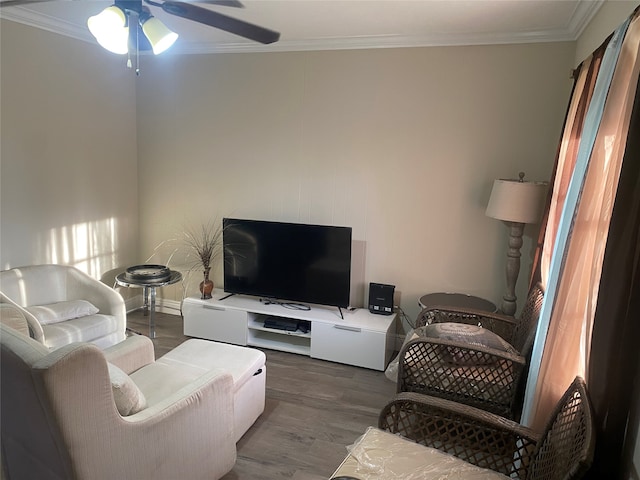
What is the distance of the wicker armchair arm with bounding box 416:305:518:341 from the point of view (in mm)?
2953

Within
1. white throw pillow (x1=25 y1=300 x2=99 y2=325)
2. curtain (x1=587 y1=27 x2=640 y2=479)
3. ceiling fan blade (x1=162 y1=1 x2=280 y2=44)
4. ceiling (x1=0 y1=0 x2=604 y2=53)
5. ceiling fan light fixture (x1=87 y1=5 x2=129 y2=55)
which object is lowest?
white throw pillow (x1=25 y1=300 x2=99 y2=325)

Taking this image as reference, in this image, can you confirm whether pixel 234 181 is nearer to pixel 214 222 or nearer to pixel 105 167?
pixel 214 222

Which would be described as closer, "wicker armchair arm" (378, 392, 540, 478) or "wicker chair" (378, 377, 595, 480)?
"wicker chair" (378, 377, 595, 480)

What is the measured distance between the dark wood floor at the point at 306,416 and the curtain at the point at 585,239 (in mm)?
1129

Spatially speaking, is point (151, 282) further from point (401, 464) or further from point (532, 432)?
point (532, 432)

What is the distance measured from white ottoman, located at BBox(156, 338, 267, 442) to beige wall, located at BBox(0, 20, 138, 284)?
177 cm

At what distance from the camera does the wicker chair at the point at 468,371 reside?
2.37 meters

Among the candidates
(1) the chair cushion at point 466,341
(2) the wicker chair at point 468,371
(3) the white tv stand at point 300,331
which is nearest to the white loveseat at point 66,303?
(3) the white tv stand at point 300,331

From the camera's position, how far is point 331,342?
3633 millimetres

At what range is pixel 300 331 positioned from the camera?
3.79 meters

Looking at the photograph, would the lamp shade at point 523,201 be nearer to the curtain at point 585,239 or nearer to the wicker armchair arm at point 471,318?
the wicker armchair arm at point 471,318

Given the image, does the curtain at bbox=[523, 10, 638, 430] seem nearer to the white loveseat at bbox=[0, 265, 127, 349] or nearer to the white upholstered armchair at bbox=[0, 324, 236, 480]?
the white upholstered armchair at bbox=[0, 324, 236, 480]

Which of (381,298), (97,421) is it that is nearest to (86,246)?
(381,298)

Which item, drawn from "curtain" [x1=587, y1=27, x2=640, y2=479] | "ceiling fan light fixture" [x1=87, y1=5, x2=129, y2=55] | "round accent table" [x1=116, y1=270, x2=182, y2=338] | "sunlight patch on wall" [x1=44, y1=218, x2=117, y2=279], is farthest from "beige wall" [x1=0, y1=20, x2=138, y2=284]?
"curtain" [x1=587, y1=27, x2=640, y2=479]
